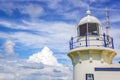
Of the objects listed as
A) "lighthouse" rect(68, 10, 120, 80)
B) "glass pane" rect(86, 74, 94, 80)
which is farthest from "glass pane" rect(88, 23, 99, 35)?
"glass pane" rect(86, 74, 94, 80)

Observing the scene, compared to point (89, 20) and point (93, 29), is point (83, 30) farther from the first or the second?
point (89, 20)

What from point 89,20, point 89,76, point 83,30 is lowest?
point 89,76

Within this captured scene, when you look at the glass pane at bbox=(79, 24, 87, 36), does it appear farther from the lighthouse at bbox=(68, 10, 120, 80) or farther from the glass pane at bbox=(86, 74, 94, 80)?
the glass pane at bbox=(86, 74, 94, 80)

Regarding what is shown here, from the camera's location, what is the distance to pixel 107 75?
24875mm

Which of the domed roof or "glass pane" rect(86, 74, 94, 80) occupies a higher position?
the domed roof

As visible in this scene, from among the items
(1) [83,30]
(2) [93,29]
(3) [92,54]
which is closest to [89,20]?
(2) [93,29]

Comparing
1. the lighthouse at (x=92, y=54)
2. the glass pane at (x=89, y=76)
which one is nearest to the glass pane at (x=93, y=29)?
the lighthouse at (x=92, y=54)

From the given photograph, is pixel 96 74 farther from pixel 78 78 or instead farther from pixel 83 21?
pixel 83 21

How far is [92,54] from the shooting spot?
85.0ft

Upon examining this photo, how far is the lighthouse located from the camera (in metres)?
25.0

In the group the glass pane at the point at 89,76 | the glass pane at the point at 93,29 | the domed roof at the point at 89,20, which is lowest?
the glass pane at the point at 89,76

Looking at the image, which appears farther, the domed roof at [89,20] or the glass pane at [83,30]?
the domed roof at [89,20]

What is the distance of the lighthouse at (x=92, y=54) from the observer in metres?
25.0

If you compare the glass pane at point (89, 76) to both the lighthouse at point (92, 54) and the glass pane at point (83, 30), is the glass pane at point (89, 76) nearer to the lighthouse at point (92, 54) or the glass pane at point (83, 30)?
the lighthouse at point (92, 54)
